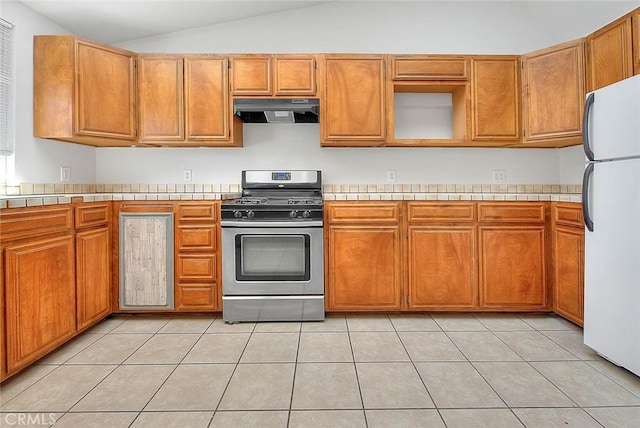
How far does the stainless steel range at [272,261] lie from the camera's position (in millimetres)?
2914

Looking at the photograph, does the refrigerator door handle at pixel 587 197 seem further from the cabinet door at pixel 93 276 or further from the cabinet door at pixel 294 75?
the cabinet door at pixel 93 276

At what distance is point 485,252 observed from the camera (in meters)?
3.01

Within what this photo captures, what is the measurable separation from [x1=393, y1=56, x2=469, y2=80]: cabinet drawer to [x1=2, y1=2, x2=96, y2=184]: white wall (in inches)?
108

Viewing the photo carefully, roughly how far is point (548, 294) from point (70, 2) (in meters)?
4.23

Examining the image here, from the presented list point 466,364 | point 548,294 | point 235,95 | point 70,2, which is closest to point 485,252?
point 548,294

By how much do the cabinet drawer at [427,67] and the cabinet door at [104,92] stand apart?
7.25 ft

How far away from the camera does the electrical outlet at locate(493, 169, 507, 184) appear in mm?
3520

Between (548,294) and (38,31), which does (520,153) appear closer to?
(548,294)

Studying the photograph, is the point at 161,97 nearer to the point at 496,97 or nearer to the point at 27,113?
the point at 27,113

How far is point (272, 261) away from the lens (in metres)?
2.95

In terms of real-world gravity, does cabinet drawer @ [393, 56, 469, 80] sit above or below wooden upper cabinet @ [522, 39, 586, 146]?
above


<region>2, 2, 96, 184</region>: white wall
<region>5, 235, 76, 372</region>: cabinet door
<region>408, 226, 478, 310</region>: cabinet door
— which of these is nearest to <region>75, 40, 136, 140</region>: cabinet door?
<region>2, 2, 96, 184</region>: white wall

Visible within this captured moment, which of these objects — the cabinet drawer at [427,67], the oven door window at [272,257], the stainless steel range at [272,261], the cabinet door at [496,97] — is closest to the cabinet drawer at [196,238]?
the stainless steel range at [272,261]

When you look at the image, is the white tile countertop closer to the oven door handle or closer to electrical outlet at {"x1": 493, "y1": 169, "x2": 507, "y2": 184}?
electrical outlet at {"x1": 493, "y1": 169, "x2": 507, "y2": 184}
